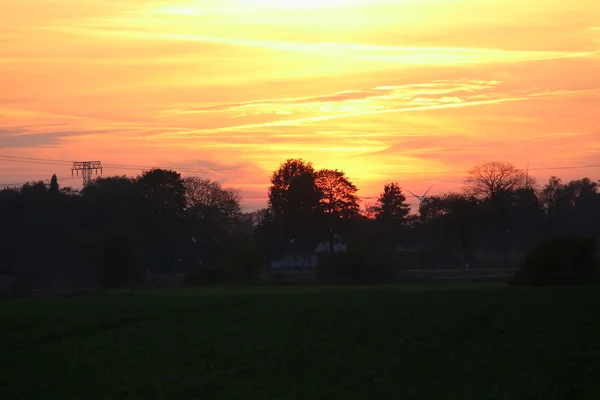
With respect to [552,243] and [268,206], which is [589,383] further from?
[268,206]

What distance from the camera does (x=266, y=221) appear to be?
143750 mm

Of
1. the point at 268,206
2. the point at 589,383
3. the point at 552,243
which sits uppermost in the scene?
the point at 268,206

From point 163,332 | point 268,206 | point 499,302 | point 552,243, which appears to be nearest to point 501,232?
point 268,206

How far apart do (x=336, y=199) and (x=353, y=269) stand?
126 ft

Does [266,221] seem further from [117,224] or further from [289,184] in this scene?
[117,224]

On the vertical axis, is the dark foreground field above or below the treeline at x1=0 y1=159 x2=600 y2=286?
below

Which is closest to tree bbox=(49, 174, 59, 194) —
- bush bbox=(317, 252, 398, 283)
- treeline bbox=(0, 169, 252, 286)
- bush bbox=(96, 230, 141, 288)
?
treeline bbox=(0, 169, 252, 286)

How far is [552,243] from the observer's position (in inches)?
2594

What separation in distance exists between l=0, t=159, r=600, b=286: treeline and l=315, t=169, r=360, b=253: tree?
6.4 inches

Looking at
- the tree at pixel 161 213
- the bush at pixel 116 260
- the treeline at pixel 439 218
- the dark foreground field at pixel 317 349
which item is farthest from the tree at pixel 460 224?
the dark foreground field at pixel 317 349

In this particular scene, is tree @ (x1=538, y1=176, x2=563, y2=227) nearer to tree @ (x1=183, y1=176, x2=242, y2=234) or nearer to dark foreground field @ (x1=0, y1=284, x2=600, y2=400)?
tree @ (x1=183, y1=176, x2=242, y2=234)

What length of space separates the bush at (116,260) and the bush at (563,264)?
49.6 meters

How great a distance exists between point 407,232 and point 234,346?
128543mm

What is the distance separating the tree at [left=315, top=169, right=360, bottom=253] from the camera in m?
139
